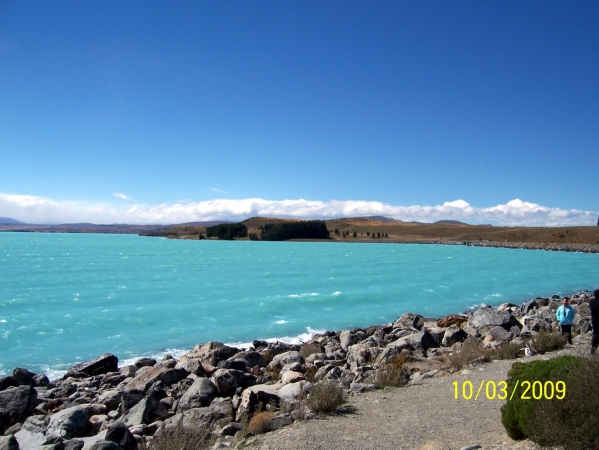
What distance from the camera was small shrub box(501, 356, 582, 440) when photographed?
199 inches

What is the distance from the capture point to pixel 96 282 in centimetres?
3838

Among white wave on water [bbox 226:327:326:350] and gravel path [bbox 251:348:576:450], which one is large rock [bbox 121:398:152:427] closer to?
gravel path [bbox 251:348:576:450]

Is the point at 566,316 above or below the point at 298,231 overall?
below

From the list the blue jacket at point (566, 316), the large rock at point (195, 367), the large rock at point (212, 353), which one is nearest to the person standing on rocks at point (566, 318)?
the blue jacket at point (566, 316)

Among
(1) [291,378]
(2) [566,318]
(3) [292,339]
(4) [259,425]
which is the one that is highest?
(2) [566,318]

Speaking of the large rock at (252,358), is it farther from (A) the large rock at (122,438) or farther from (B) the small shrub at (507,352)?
(B) the small shrub at (507,352)

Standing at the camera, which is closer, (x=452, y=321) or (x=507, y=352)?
(x=507, y=352)

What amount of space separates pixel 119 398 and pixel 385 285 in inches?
1155

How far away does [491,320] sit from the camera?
638 inches

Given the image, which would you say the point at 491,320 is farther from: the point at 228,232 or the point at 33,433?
the point at 228,232

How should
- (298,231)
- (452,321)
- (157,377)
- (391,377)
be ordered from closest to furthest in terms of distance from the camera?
(391,377), (157,377), (452,321), (298,231)

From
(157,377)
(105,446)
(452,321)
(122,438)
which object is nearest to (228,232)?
(452,321)

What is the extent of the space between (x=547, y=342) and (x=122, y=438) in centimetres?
975

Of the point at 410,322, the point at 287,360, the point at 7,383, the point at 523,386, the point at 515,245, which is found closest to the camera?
the point at 523,386
